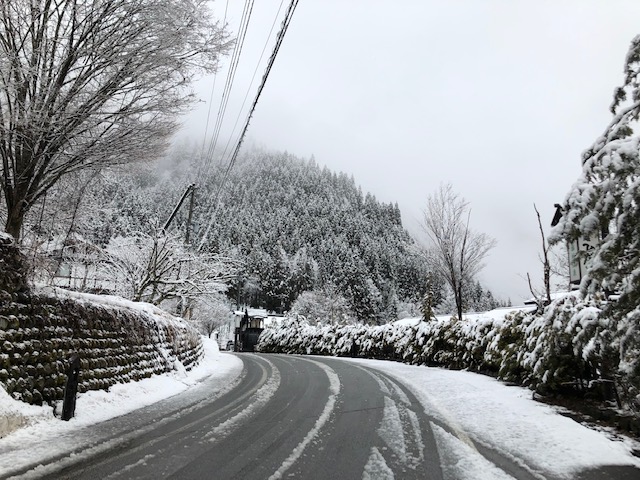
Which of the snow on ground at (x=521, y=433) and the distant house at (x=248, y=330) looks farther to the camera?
the distant house at (x=248, y=330)

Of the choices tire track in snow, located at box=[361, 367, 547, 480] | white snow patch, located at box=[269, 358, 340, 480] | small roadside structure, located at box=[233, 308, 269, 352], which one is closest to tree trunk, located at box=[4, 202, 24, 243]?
white snow patch, located at box=[269, 358, 340, 480]

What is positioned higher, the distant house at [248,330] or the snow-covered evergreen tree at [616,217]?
the snow-covered evergreen tree at [616,217]

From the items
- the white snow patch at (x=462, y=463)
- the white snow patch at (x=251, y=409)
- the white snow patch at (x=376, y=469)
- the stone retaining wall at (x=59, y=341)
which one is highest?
the stone retaining wall at (x=59, y=341)

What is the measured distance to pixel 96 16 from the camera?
276 inches

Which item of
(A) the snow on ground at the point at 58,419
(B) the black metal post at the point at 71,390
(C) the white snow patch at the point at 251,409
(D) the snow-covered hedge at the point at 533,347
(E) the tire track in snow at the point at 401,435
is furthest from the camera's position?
(B) the black metal post at the point at 71,390

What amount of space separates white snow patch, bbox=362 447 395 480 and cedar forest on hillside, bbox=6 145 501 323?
585 centimetres

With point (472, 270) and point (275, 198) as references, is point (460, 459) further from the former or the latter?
point (275, 198)

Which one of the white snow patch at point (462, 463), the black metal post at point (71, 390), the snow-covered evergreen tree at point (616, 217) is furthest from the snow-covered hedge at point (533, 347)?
the black metal post at point (71, 390)

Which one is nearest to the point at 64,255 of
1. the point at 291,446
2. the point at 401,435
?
the point at 291,446

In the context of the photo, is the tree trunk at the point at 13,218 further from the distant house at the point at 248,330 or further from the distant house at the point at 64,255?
the distant house at the point at 248,330

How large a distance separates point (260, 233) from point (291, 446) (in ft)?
312

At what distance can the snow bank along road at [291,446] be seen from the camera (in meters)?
3.93

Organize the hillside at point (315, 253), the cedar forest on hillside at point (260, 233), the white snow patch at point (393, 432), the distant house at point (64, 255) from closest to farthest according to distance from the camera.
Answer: the white snow patch at point (393, 432) → the distant house at point (64, 255) → the cedar forest on hillside at point (260, 233) → the hillside at point (315, 253)

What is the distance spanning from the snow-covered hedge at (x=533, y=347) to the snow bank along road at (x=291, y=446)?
5.75 ft
